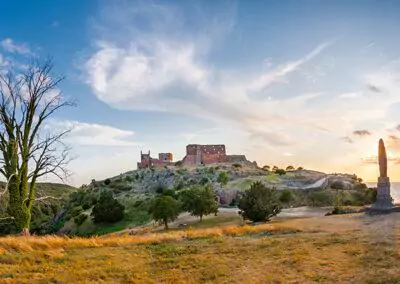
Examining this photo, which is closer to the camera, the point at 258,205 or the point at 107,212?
the point at 258,205

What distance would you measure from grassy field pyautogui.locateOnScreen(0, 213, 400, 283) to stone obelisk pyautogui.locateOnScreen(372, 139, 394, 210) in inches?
284

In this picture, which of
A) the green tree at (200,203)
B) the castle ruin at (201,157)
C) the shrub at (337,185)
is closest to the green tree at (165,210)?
the green tree at (200,203)

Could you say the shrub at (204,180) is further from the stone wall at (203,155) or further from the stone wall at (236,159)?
the stone wall at (236,159)

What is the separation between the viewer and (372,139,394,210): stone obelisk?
83.8 ft

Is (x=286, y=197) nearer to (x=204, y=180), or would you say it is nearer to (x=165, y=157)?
(x=204, y=180)

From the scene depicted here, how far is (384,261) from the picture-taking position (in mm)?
12117

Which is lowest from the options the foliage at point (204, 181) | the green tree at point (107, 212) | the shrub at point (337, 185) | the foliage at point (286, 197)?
the green tree at point (107, 212)

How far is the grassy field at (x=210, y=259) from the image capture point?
11.4 metres

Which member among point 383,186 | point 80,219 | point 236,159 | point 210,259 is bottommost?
point 80,219

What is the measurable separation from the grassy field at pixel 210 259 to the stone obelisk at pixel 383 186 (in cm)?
721

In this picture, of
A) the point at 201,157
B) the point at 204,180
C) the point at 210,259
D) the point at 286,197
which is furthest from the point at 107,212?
the point at 201,157

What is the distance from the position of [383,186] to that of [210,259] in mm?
17288

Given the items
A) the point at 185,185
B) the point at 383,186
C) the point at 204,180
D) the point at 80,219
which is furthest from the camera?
the point at 185,185

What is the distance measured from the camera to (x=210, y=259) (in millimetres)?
13617
